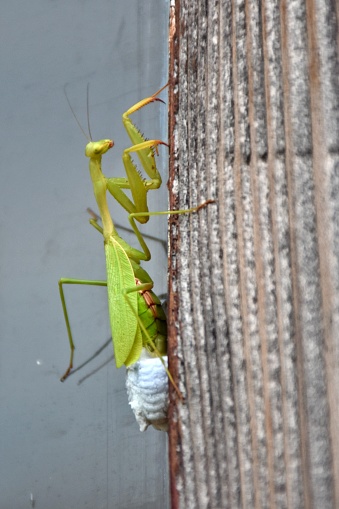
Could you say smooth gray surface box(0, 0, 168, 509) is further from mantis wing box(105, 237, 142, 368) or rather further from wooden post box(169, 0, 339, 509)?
wooden post box(169, 0, 339, 509)

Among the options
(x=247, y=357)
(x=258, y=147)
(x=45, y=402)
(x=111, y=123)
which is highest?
(x=111, y=123)

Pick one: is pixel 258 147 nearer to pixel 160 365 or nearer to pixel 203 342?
pixel 203 342

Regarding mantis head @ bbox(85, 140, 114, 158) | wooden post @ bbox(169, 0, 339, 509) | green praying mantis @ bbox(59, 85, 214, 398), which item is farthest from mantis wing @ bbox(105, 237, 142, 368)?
wooden post @ bbox(169, 0, 339, 509)

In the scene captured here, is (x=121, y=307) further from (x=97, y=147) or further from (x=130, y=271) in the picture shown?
(x=97, y=147)

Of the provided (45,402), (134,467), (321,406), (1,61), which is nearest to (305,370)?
(321,406)

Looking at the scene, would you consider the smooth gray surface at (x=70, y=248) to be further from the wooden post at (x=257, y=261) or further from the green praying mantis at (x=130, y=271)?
the wooden post at (x=257, y=261)
